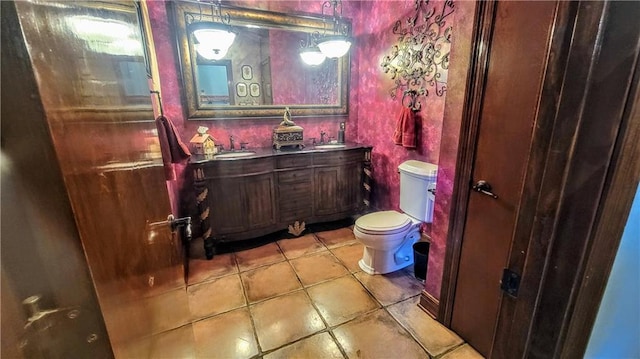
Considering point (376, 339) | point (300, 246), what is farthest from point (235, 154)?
point (376, 339)

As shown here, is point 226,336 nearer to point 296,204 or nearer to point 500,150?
point 296,204

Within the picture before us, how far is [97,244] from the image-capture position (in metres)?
0.50

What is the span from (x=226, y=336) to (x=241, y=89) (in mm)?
2200

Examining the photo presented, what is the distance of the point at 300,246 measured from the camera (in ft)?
8.80

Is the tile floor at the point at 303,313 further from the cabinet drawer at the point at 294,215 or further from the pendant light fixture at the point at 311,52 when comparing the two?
the pendant light fixture at the point at 311,52

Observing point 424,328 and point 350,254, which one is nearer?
point 424,328

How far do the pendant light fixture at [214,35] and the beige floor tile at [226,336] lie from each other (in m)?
2.11

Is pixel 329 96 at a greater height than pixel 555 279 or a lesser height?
greater

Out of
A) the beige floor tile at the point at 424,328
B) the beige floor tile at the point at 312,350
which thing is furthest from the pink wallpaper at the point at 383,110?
the beige floor tile at the point at 312,350

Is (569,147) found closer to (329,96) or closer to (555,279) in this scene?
(555,279)

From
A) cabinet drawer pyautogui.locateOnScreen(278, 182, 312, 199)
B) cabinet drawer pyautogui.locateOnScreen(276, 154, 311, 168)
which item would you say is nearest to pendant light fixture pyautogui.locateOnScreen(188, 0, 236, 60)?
cabinet drawer pyautogui.locateOnScreen(276, 154, 311, 168)

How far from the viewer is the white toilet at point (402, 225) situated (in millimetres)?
2100

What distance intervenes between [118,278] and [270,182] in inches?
80.0

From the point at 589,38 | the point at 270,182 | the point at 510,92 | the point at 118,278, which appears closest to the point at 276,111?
the point at 270,182
